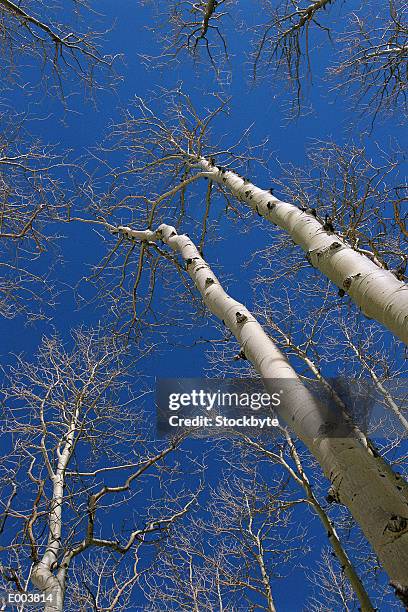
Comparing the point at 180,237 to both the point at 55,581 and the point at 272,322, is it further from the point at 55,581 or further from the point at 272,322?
the point at 55,581

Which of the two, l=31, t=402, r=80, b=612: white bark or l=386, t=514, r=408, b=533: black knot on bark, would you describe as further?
l=31, t=402, r=80, b=612: white bark

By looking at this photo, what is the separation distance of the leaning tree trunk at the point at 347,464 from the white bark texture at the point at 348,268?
0.49m

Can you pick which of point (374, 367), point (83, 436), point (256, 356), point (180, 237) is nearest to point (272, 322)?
point (374, 367)

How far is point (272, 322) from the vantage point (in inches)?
253

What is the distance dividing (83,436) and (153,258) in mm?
2401

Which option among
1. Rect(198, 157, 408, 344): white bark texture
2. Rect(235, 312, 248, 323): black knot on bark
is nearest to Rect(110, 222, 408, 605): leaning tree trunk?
Rect(235, 312, 248, 323): black knot on bark

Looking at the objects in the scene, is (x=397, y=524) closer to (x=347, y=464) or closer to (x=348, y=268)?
(x=347, y=464)

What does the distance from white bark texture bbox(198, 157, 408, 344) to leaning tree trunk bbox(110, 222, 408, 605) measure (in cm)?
49
